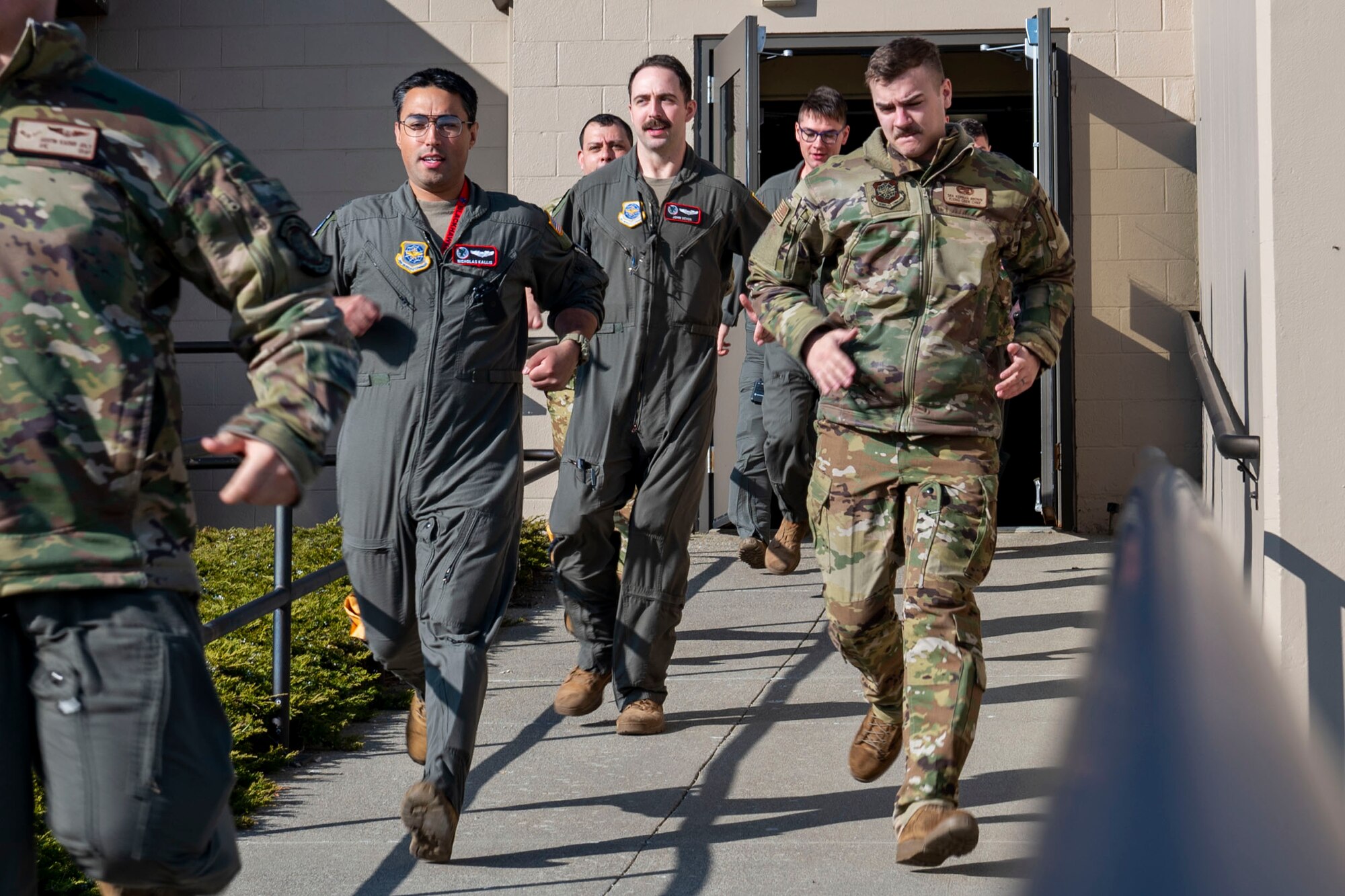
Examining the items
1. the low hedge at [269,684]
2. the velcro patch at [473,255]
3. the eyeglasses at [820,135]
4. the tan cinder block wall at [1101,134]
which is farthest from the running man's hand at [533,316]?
the tan cinder block wall at [1101,134]

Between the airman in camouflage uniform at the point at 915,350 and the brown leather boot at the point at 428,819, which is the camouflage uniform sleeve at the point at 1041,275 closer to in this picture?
the airman in camouflage uniform at the point at 915,350

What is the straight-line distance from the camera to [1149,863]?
2.09 feet

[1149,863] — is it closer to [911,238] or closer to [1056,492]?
[911,238]

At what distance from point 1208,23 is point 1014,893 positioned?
8284 millimetres

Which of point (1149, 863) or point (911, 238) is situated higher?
point (911, 238)

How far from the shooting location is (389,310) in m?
4.27

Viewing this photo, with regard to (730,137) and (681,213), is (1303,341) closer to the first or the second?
(681,213)

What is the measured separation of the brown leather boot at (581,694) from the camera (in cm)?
550

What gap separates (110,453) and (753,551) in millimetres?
5886

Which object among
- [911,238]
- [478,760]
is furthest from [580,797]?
[911,238]

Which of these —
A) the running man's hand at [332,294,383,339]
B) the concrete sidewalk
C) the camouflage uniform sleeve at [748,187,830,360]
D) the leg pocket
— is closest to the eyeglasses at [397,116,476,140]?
the running man's hand at [332,294,383,339]

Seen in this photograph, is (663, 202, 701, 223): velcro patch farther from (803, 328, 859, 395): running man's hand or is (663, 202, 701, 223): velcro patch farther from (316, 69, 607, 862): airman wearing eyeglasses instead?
(803, 328, 859, 395): running man's hand

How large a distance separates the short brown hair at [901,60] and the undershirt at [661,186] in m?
1.37

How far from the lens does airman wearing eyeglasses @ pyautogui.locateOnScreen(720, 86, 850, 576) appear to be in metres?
7.18
